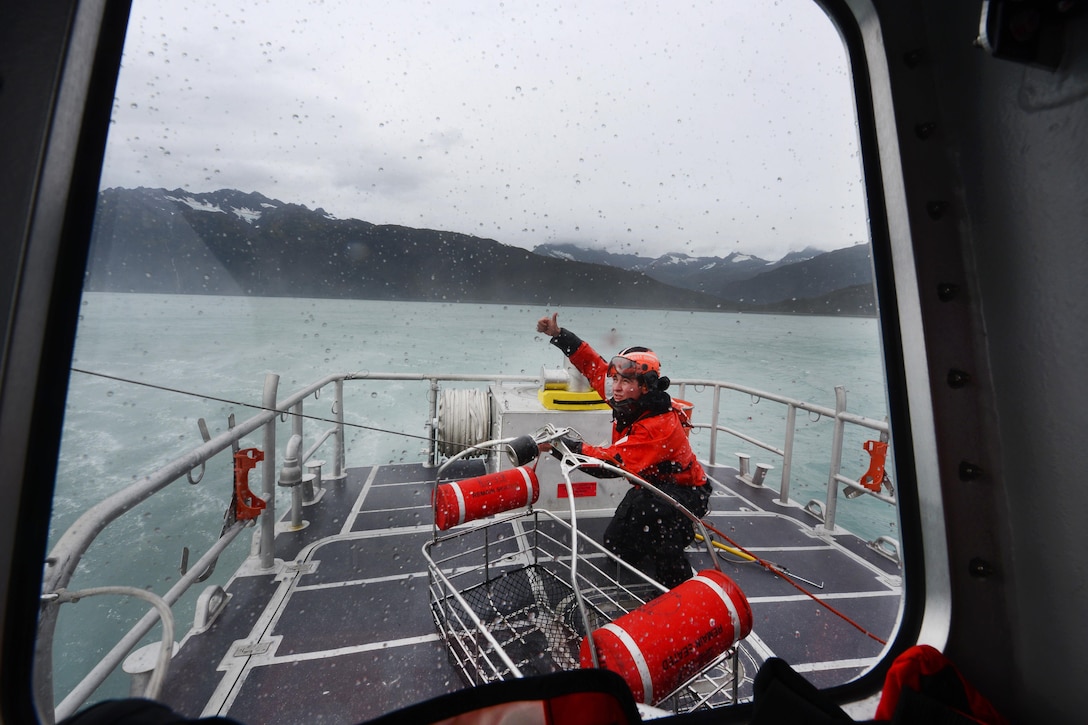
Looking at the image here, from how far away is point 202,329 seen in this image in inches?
811

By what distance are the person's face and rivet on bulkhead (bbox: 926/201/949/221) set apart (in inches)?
56.0

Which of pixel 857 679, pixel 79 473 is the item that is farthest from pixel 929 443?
pixel 79 473

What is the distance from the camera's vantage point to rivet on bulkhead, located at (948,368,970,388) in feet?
2.99

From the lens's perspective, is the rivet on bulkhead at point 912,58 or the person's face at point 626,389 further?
the person's face at point 626,389

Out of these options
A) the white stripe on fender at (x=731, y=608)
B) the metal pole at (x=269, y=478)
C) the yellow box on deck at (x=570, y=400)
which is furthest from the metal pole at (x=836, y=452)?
the metal pole at (x=269, y=478)

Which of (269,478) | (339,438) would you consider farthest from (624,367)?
(339,438)

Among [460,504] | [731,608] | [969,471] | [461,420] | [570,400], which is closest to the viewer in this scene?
[969,471]

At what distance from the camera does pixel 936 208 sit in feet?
3.03

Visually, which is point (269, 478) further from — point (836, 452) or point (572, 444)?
point (836, 452)

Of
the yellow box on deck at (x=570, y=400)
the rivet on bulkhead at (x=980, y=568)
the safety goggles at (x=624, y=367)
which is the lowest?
the rivet on bulkhead at (x=980, y=568)

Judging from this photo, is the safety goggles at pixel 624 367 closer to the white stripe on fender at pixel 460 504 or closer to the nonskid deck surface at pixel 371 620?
the white stripe on fender at pixel 460 504

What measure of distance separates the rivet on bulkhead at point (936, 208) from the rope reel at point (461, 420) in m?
3.53

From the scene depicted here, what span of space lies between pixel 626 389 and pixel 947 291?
4.72ft

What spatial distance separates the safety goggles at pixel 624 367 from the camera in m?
2.22
